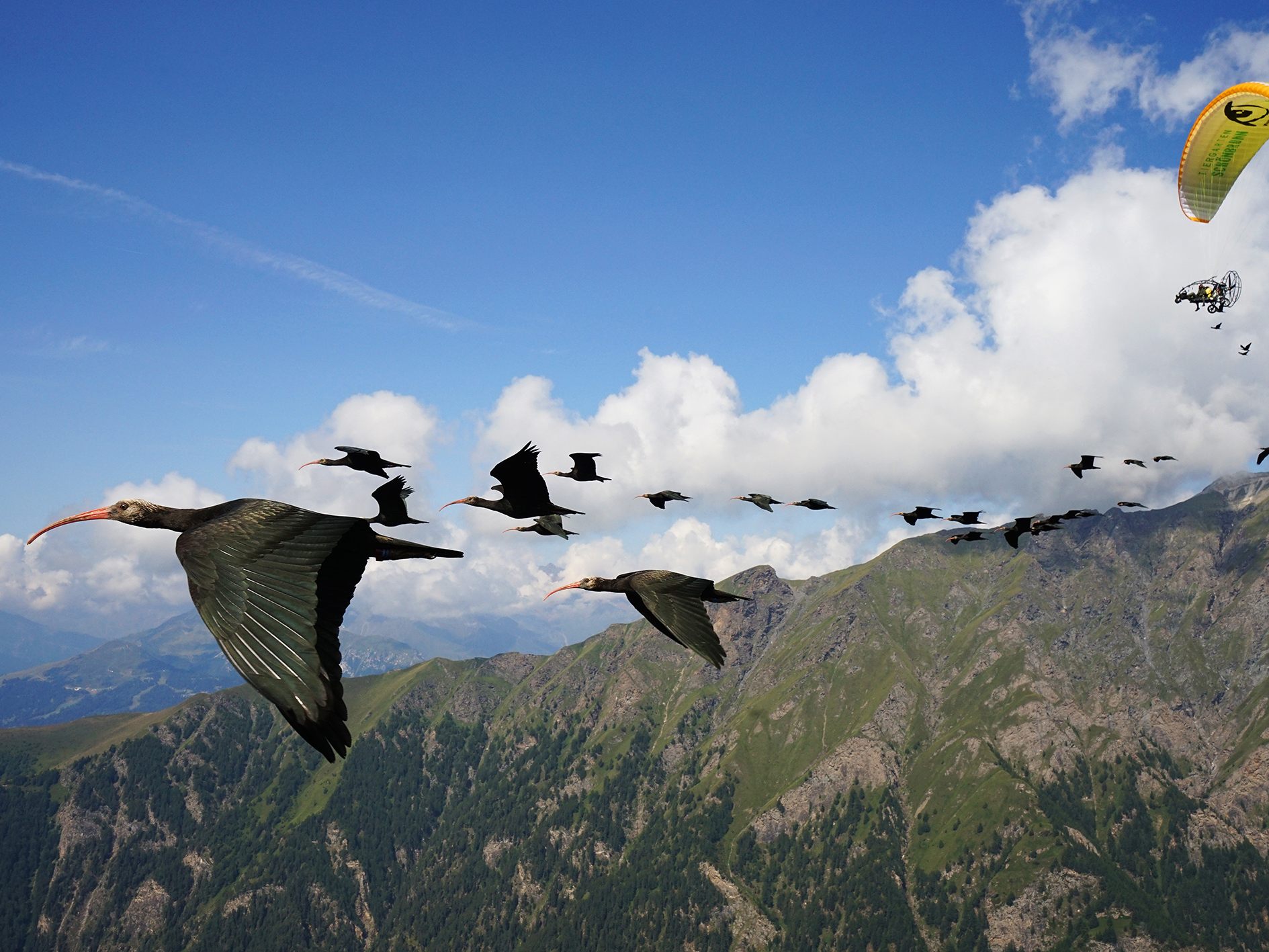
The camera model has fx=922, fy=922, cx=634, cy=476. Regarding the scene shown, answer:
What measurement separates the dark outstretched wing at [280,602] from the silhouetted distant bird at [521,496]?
1147 centimetres

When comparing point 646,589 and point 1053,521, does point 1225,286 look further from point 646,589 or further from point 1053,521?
point 646,589

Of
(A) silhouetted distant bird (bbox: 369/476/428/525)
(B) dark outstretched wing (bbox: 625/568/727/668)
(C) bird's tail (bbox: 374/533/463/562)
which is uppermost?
(A) silhouetted distant bird (bbox: 369/476/428/525)

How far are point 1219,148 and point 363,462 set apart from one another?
203 feet

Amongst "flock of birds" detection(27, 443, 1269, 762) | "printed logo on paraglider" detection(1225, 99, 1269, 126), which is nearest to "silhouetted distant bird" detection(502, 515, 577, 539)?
"flock of birds" detection(27, 443, 1269, 762)

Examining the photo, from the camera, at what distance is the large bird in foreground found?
4.40 metres

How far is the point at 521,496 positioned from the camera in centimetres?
1911

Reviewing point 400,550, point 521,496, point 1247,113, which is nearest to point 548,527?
point 521,496

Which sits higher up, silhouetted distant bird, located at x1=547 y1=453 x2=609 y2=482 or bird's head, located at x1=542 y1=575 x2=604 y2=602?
silhouetted distant bird, located at x1=547 y1=453 x2=609 y2=482

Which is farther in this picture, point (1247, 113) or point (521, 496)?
point (1247, 113)

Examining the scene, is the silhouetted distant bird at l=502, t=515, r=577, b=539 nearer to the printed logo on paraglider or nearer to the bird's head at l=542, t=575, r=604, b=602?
the bird's head at l=542, t=575, r=604, b=602

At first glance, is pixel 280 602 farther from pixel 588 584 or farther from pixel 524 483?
pixel 524 483

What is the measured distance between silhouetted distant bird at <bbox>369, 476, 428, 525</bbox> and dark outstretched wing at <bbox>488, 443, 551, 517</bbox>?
4747 mm

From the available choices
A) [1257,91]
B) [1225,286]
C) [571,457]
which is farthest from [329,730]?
[1225,286]

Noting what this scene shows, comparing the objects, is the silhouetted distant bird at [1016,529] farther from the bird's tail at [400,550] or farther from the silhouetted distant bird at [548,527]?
the bird's tail at [400,550]
